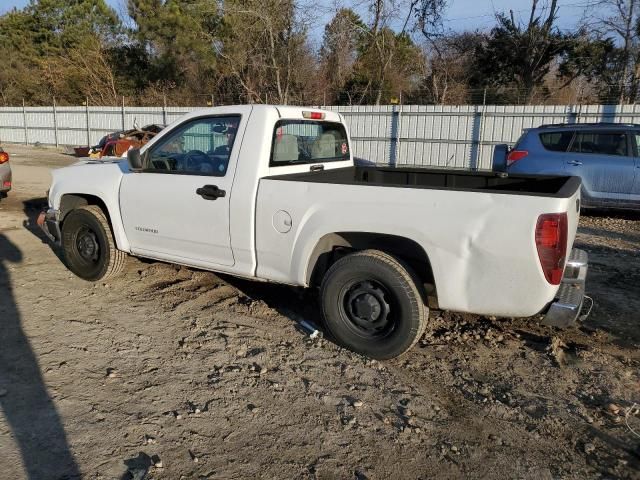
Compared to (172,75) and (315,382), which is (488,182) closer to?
(315,382)

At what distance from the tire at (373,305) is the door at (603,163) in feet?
22.4

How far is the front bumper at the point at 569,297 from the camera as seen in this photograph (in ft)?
11.6

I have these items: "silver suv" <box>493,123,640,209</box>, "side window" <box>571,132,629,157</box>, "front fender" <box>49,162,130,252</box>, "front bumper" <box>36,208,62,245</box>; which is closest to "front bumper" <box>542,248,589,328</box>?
"front fender" <box>49,162,130,252</box>

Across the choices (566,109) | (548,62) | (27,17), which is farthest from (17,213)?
(27,17)

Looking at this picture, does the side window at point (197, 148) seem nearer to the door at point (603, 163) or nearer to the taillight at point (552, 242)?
the taillight at point (552, 242)

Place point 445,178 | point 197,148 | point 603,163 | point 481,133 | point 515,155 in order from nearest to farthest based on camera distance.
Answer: point 197,148 < point 445,178 < point 603,163 < point 515,155 < point 481,133

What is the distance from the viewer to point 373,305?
13.0 ft

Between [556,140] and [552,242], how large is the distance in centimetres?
719

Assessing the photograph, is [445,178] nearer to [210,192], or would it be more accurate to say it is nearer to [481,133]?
[210,192]

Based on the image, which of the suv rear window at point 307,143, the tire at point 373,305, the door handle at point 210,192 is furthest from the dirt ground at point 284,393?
the suv rear window at point 307,143

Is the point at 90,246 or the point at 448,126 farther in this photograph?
the point at 448,126

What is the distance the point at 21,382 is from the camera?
3637 mm

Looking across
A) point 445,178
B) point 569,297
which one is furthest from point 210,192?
point 569,297

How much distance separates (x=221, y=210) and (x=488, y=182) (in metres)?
2.50
